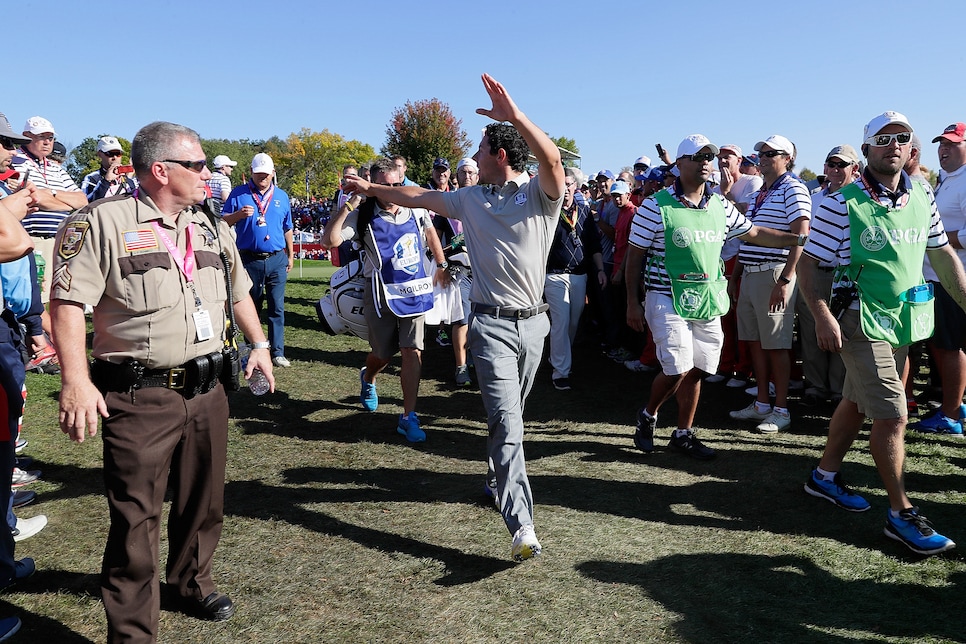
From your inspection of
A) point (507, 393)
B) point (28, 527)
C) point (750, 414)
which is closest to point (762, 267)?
point (750, 414)

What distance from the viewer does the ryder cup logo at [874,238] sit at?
4004mm

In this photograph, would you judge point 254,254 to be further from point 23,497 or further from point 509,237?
point 509,237

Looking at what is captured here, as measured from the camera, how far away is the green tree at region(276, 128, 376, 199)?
209 ft

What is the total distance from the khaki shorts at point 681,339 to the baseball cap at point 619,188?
159 inches

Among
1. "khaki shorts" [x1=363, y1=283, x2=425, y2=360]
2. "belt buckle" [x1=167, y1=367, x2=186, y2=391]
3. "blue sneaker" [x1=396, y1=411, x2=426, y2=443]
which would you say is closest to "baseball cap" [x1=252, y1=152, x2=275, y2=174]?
"khaki shorts" [x1=363, y1=283, x2=425, y2=360]

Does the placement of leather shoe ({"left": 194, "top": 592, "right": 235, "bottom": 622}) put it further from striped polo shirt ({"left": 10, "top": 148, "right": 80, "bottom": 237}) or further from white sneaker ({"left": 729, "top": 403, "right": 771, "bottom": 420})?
striped polo shirt ({"left": 10, "top": 148, "right": 80, "bottom": 237})

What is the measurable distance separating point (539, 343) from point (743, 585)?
5.28ft

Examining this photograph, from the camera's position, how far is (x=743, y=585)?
11.6 feet

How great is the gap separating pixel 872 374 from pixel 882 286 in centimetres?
50

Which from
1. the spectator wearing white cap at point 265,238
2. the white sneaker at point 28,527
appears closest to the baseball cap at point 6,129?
the white sneaker at point 28,527

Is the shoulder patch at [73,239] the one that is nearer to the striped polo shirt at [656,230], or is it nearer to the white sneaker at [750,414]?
the striped polo shirt at [656,230]

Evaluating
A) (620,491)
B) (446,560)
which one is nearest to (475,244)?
(446,560)

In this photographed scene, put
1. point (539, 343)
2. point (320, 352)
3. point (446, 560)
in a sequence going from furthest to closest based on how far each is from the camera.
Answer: point (320, 352), point (539, 343), point (446, 560)

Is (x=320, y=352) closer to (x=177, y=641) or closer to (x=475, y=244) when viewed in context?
(x=475, y=244)
